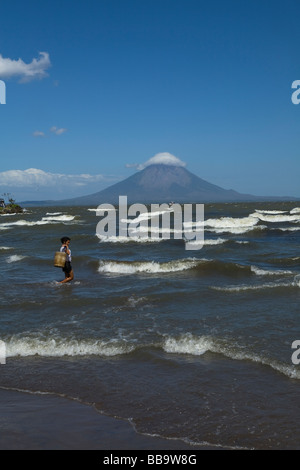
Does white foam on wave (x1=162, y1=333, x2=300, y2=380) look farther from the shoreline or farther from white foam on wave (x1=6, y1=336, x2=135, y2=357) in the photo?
the shoreline

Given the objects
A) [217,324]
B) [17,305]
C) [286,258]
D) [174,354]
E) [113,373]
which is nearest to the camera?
[113,373]

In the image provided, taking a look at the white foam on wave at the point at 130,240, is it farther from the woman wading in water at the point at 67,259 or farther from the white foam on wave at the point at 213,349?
the white foam on wave at the point at 213,349

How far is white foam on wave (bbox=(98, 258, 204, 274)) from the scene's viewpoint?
16.7 metres

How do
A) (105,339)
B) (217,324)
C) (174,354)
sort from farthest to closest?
(217,324) < (105,339) < (174,354)

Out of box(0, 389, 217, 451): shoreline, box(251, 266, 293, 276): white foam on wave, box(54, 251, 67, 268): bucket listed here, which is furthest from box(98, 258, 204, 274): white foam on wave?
box(0, 389, 217, 451): shoreline

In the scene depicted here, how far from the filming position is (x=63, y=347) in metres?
7.95

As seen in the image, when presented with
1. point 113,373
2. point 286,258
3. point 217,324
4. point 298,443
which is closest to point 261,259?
point 286,258

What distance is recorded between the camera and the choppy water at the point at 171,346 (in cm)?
530

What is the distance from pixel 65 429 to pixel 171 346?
3.24m

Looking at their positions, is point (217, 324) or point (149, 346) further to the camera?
point (217, 324)

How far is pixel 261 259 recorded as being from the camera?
18.5 metres

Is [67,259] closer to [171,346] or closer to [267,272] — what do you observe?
[171,346]
